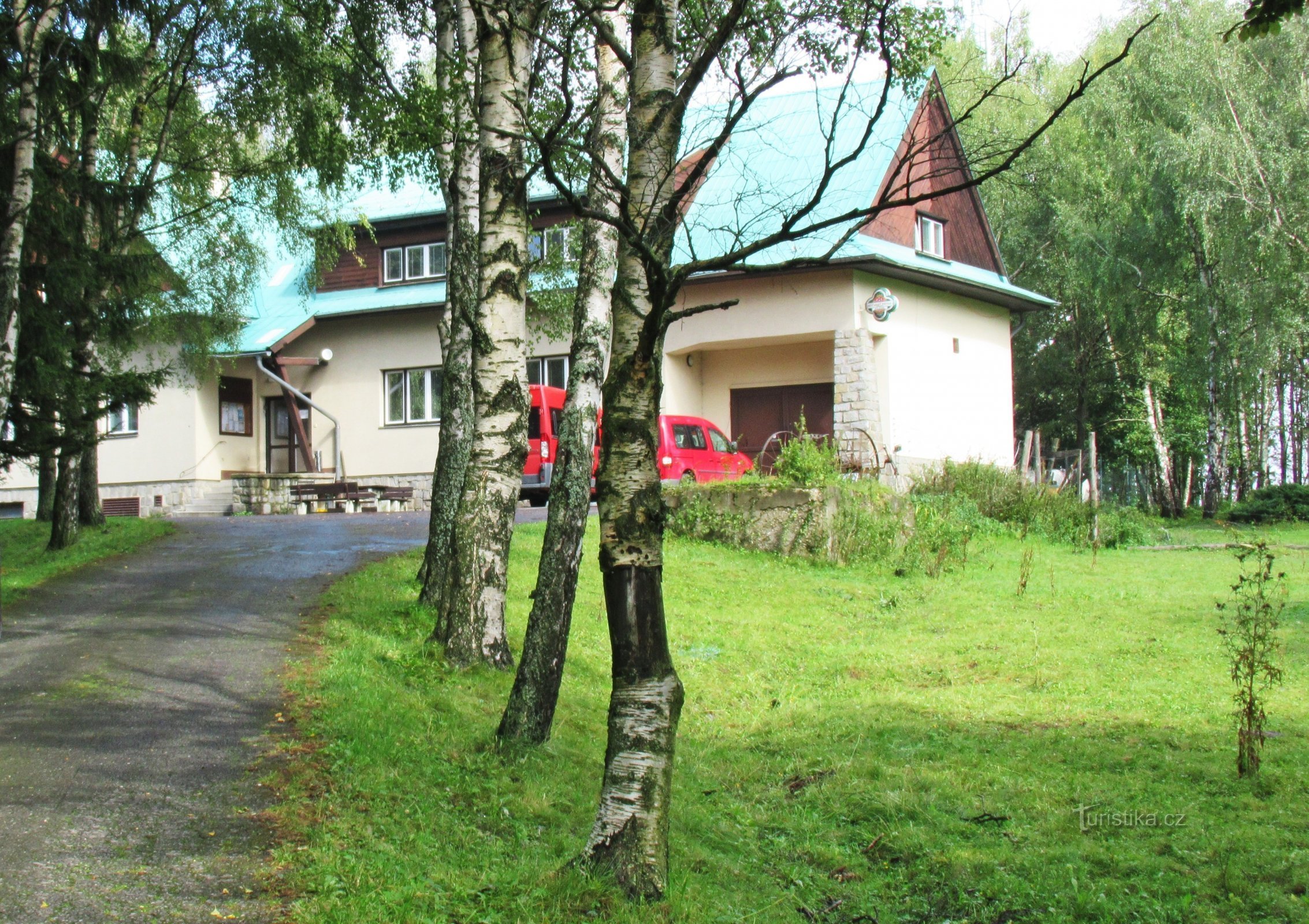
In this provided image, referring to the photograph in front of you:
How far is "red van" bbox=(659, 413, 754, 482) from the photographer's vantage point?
21.5 metres

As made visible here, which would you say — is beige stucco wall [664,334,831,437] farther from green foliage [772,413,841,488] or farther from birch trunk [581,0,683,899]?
birch trunk [581,0,683,899]

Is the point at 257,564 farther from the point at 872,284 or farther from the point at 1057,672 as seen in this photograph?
the point at 872,284

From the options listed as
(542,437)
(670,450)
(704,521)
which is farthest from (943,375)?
(704,521)

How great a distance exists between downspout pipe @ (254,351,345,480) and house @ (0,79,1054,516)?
0.09 metres

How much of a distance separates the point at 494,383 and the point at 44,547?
11140mm

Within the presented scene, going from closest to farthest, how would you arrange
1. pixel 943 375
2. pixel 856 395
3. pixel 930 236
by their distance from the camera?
pixel 856 395, pixel 943 375, pixel 930 236

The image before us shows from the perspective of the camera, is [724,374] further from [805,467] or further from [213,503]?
[213,503]

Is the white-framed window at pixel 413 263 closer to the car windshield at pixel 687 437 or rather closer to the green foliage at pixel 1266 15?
the car windshield at pixel 687 437

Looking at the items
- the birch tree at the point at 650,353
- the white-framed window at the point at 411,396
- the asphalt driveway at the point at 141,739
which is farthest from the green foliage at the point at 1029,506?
the birch tree at the point at 650,353

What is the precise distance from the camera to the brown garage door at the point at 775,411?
25625mm

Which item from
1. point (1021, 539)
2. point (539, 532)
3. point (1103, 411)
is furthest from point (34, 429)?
point (1103, 411)

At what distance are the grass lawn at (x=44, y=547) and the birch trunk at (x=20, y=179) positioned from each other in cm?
254

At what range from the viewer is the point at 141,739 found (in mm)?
6719

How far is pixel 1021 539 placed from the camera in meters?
19.5
